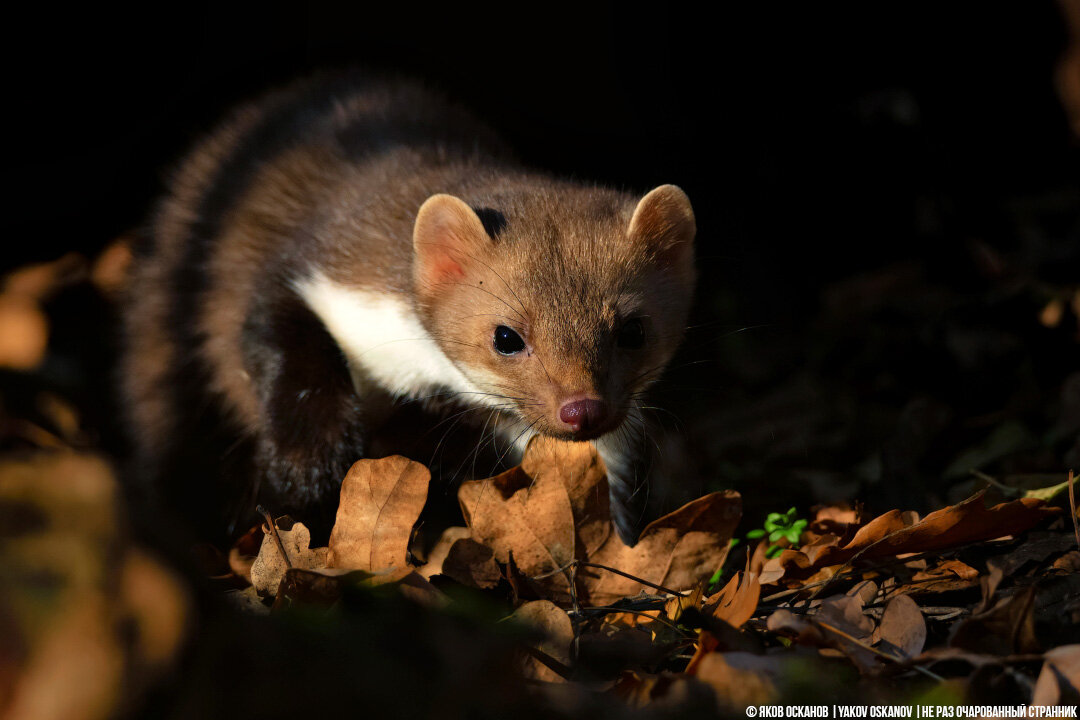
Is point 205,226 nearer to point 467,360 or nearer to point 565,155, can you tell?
point 467,360

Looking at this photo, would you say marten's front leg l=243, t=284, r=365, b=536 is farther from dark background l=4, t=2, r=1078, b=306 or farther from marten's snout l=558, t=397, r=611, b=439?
dark background l=4, t=2, r=1078, b=306

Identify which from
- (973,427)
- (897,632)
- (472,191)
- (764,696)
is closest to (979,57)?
(973,427)

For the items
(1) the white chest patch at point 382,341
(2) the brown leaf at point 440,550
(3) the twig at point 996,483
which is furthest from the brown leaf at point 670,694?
(3) the twig at point 996,483

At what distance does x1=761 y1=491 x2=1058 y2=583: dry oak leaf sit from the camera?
7.57 ft

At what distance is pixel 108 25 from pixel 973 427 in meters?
4.55

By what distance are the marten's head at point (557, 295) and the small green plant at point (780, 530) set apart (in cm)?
59

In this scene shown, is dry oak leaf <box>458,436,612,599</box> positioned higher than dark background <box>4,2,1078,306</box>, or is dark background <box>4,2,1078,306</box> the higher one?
dark background <box>4,2,1078,306</box>

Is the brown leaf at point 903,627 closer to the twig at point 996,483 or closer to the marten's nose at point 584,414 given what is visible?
the marten's nose at point 584,414

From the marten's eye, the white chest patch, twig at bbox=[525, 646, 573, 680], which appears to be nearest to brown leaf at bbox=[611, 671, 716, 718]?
twig at bbox=[525, 646, 573, 680]

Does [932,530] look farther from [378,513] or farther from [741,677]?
[378,513]

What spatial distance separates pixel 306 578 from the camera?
2041mm

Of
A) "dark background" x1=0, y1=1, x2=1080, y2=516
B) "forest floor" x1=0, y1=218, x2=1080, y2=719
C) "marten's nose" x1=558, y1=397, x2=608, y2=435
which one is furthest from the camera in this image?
"dark background" x1=0, y1=1, x2=1080, y2=516

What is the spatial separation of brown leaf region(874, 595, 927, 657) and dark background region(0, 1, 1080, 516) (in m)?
1.90

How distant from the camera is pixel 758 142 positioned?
4605 mm
